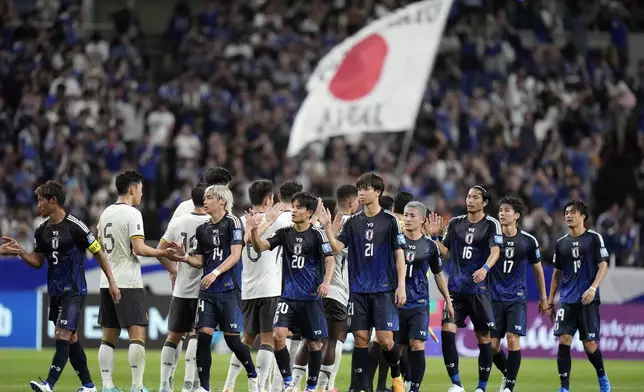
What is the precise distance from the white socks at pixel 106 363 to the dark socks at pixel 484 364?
471 centimetres

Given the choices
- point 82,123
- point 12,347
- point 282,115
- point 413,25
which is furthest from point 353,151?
point 12,347

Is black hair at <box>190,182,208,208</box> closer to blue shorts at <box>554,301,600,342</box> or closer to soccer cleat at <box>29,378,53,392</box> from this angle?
soccer cleat at <box>29,378,53,392</box>

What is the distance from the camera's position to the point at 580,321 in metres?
17.0

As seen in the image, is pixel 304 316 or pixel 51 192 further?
pixel 304 316

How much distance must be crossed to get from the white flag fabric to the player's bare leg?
36.6 ft

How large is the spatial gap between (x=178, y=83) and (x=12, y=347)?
359 inches

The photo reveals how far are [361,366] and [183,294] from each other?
2306mm

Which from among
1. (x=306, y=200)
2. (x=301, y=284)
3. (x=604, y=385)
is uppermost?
(x=306, y=200)

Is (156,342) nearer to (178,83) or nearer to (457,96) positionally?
(178,83)

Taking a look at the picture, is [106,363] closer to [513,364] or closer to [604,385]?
[513,364]

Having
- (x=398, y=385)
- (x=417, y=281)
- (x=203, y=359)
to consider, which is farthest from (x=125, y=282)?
(x=417, y=281)

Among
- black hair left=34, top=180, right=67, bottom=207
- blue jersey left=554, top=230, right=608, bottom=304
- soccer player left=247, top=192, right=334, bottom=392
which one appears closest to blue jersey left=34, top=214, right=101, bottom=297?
black hair left=34, top=180, right=67, bottom=207

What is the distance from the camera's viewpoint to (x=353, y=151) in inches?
1182

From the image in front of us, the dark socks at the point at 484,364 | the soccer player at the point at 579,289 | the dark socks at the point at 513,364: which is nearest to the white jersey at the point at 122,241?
the dark socks at the point at 484,364
